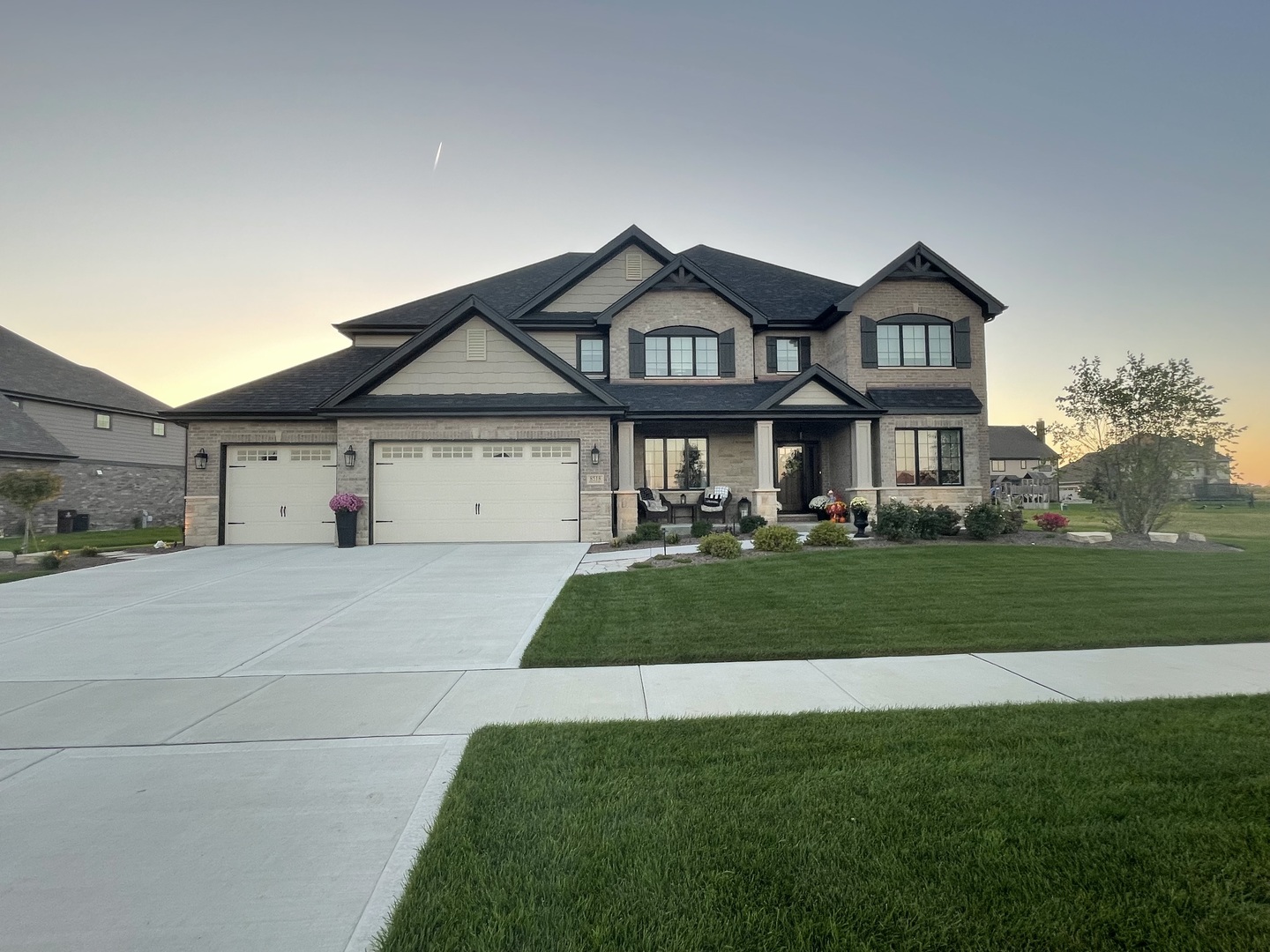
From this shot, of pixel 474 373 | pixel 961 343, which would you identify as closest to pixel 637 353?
pixel 474 373

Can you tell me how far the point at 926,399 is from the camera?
18875 mm

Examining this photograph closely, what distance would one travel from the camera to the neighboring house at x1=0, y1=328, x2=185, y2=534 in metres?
22.5

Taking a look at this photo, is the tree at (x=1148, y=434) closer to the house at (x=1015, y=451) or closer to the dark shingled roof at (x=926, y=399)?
the dark shingled roof at (x=926, y=399)

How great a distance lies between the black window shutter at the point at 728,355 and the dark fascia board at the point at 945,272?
3456mm

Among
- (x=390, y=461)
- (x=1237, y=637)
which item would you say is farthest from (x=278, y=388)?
(x=1237, y=637)

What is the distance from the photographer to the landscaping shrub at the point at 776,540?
12641 millimetres

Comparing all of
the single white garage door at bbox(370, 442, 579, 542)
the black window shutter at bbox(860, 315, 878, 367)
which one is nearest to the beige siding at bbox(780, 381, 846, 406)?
the black window shutter at bbox(860, 315, 878, 367)

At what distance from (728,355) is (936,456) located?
725 cm

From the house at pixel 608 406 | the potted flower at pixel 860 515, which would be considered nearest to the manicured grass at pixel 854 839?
the potted flower at pixel 860 515

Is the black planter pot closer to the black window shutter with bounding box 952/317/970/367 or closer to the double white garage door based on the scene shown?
the double white garage door

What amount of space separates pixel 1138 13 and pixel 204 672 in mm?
16999

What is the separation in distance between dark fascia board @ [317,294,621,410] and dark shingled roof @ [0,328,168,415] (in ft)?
62.2

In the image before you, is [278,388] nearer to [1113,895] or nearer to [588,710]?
[588,710]

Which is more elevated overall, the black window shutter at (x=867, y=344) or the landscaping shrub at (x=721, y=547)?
the black window shutter at (x=867, y=344)
